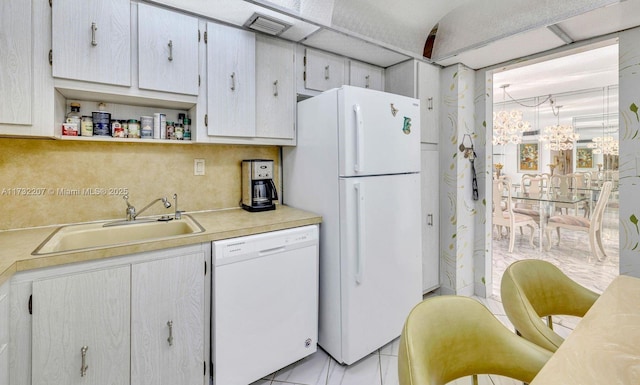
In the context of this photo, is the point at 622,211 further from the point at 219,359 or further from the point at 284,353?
the point at 219,359

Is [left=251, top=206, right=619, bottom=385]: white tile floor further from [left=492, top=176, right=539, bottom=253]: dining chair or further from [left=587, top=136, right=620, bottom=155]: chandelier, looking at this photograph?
[left=587, top=136, right=620, bottom=155]: chandelier

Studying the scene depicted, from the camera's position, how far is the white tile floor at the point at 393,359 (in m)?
1.81

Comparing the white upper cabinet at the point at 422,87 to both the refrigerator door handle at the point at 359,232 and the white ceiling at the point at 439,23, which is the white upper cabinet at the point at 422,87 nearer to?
the white ceiling at the point at 439,23

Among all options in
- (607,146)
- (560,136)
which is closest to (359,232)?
(560,136)

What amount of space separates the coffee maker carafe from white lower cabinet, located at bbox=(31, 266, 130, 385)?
3.14ft

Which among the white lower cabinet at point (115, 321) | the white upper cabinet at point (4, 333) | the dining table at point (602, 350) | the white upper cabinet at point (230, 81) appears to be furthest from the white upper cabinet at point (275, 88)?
the dining table at point (602, 350)

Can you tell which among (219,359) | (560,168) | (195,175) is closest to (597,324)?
(219,359)

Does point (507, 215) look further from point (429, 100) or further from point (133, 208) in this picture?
point (133, 208)

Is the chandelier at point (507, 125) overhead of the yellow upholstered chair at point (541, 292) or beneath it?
overhead

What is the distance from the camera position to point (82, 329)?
1294 mm

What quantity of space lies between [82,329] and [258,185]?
1.25 metres

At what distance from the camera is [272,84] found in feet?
7.02

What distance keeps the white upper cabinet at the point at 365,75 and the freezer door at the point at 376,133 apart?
0.61 metres

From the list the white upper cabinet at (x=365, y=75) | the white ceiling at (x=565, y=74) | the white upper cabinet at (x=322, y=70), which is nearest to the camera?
the white upper cabinet at (x=322, y=70)
